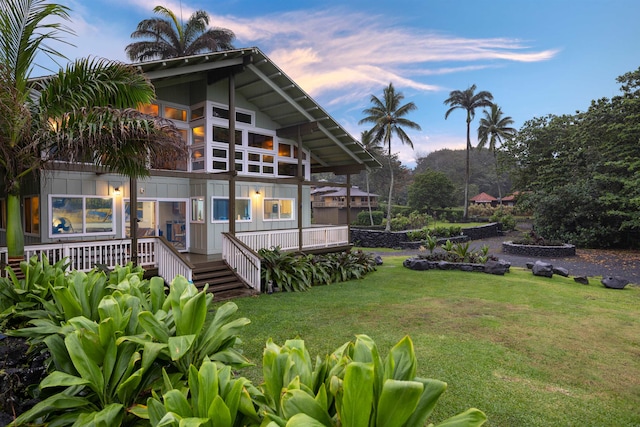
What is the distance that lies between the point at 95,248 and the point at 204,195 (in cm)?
361

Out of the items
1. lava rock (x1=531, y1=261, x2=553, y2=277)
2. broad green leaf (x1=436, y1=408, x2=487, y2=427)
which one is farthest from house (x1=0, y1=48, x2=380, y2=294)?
broad green leaf (x1=436, y1=408, x2=487, y2=427)

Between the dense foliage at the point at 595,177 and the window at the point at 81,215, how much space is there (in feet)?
71.6

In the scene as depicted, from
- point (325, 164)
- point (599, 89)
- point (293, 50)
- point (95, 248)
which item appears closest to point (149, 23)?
point (293, 50)

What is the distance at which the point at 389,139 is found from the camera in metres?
29.8

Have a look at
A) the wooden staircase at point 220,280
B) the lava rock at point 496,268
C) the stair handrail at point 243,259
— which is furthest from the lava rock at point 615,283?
the wooden staircase at point 220,280

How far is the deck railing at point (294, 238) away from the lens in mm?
10562

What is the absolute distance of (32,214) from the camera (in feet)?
29.7

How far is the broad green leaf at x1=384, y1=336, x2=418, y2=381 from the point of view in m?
1.34

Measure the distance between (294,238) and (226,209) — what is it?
2528 mm

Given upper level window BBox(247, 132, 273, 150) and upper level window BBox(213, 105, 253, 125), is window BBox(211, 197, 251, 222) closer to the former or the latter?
upper level window BBox(247, 132, 273, 150)

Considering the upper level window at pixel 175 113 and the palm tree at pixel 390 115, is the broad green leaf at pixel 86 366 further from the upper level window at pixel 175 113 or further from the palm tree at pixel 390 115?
the palm tree at pixel 390 115

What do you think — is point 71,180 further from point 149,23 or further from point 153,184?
point 149,23

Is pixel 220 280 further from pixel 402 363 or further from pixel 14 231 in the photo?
pixel 402 363

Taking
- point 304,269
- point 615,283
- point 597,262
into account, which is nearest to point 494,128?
point 597,262
